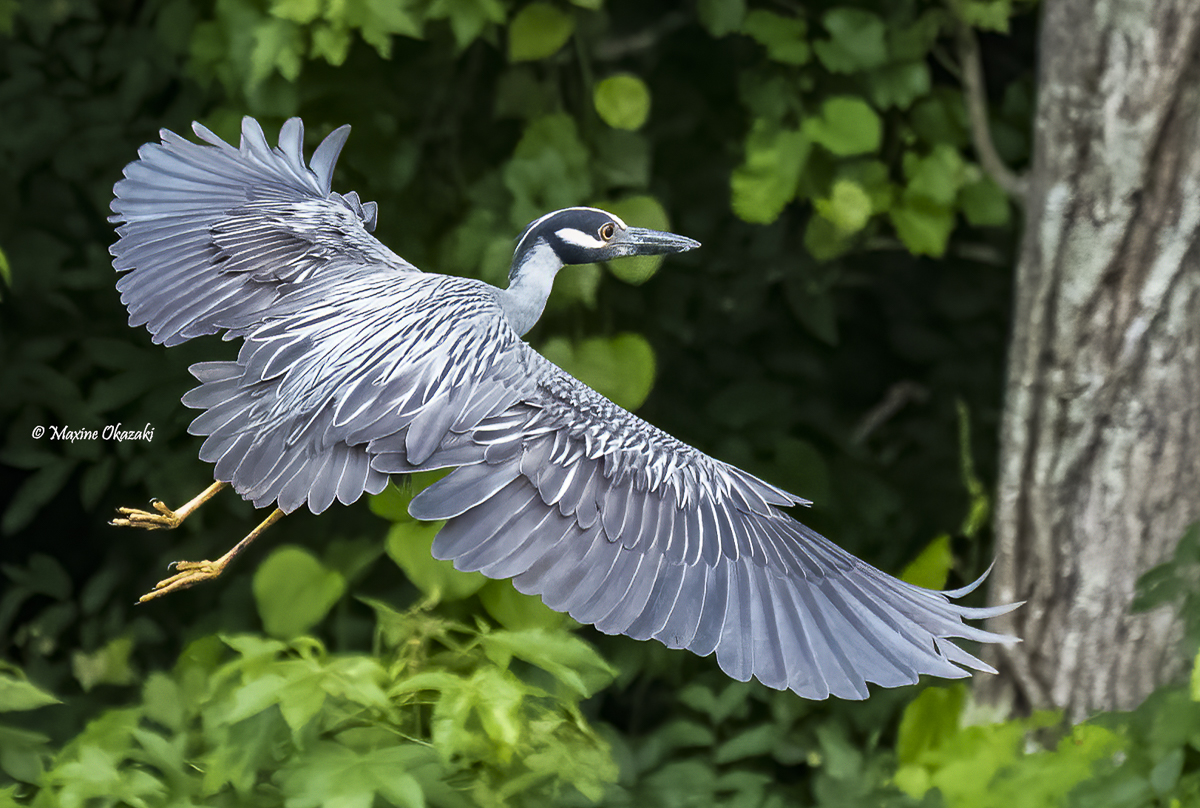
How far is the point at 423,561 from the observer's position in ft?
3.75

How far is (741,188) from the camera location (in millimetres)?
1362

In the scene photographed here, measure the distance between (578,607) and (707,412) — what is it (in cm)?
70

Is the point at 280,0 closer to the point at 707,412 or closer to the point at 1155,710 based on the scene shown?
the point at 707,412

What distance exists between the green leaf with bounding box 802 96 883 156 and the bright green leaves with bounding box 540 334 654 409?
1.28ft

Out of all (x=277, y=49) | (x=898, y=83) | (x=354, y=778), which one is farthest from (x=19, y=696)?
(x=898, y=83)

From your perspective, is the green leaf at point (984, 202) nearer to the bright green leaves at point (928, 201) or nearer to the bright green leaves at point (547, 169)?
the bright green leaves at point (928, 201)

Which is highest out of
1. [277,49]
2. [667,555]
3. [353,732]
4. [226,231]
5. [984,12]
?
[984,12]

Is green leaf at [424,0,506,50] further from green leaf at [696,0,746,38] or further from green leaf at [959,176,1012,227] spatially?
green leaf at [959,176,1012,227]

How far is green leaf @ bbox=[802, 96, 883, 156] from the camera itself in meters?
1.36

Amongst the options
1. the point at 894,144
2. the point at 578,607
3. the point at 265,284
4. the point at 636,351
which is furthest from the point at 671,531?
the point at 894,144

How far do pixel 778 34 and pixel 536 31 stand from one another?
322 millimetres

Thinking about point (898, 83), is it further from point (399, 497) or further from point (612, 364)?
point (399, 497)

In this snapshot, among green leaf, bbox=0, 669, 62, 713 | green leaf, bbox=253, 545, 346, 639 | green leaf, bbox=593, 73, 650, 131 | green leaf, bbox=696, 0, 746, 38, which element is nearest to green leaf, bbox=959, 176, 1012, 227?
green leaf, bbox=696, 0, 746, 38

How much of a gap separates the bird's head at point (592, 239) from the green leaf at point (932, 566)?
641mm
